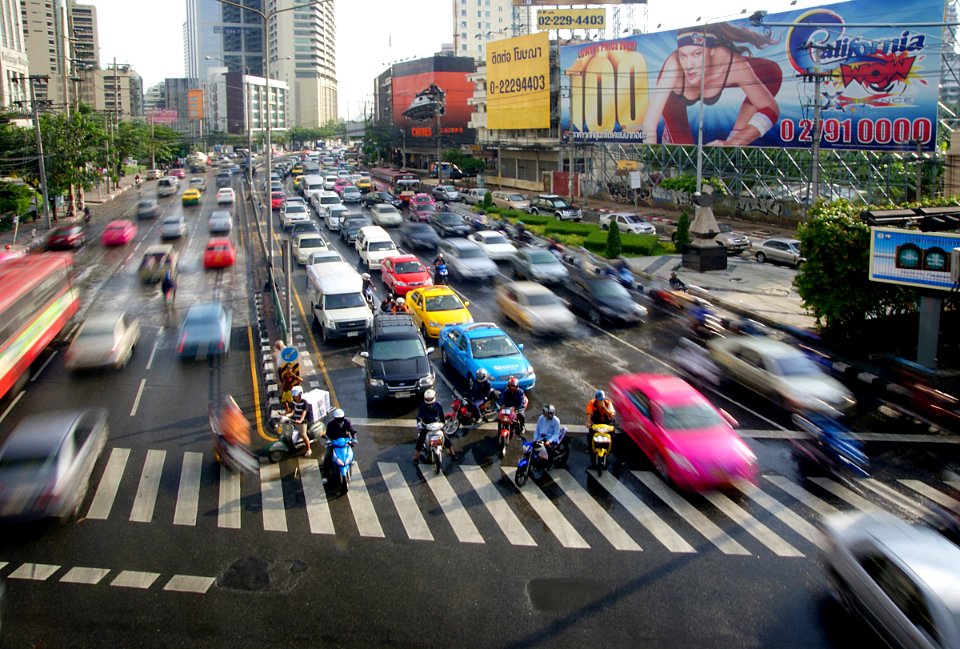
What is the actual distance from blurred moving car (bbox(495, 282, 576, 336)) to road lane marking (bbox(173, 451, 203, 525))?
12326 millimetres

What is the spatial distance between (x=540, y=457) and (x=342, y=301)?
12.6 meters

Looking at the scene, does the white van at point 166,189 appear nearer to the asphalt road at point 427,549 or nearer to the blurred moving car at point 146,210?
the blurred moving car at point 146,210

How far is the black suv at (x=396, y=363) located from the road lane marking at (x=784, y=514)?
25.7ft

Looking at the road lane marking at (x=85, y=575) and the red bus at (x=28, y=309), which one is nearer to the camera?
the road lane marking at (x=85, y=575)

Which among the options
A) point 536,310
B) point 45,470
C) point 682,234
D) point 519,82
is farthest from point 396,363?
point 519,82

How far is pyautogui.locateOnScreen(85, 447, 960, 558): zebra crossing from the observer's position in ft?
42.5

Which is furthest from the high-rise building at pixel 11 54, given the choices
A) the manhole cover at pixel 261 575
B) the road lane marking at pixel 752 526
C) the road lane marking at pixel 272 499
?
the road lane marking at pixel 752 526

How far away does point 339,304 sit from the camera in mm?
25922

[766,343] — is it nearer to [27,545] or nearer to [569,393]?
[569,393]

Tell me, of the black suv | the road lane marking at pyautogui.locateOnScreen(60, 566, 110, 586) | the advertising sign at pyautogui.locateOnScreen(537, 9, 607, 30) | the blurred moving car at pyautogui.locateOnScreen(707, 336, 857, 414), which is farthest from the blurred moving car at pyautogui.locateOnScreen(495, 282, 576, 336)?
the advertising sign at pyautogui.locateOnScreen(537, 9, 607, 30)

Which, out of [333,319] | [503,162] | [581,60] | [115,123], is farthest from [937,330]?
[115,123]

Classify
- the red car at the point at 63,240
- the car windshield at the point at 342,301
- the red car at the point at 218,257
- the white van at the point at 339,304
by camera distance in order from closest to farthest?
the white van at the point at 339,304, the car windshield at the point at 342,301, the red car at the point at 218,257, the red car at the point at 63,240

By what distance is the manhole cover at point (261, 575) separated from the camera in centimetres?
1140

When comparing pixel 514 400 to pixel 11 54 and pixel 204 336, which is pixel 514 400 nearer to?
pixel 204 336
